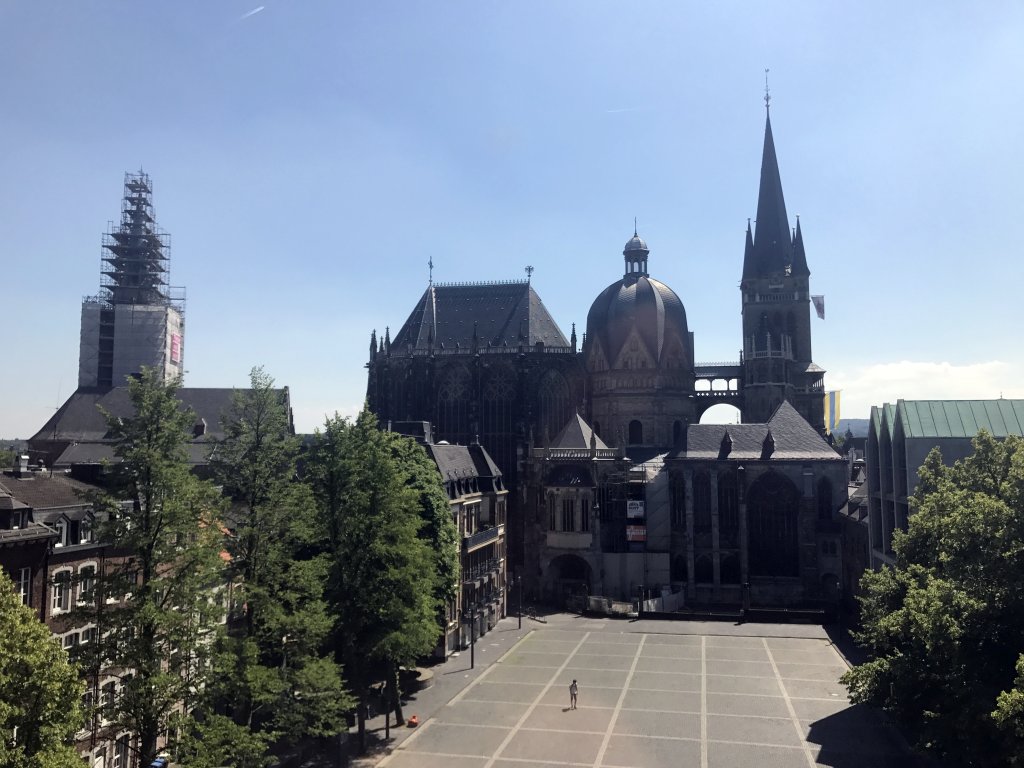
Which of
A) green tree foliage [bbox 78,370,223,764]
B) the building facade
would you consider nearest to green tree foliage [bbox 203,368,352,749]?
green tree foliage [bbox 78,370,223,764]

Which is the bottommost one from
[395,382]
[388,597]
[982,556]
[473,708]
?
[473,708]

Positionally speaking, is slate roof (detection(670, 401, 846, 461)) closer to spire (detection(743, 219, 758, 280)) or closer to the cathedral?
the cathedral

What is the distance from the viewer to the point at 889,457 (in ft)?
163

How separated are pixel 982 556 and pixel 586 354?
219ft

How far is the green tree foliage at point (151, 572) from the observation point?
20906 millimetres

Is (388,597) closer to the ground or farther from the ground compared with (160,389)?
closer to the ground

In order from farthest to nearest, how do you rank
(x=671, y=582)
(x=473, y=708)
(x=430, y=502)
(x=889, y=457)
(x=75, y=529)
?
1. (x=671, y=582)
2. (x=889, y=457)
3. (x=430, y=502)
4. (x=473, y=708)
5. (x=75, y=529)

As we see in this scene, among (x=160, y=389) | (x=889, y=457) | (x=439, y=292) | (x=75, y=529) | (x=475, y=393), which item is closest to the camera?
(x=160, y=389)

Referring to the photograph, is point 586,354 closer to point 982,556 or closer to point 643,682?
point 643,682

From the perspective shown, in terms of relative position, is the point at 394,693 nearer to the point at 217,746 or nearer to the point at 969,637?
the point at 217,746

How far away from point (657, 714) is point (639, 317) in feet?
180

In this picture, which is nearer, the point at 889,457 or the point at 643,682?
the point at 643,682

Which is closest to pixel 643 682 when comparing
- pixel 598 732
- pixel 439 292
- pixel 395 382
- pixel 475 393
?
pixel 598 732

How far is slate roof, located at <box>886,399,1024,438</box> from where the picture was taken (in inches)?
1794
